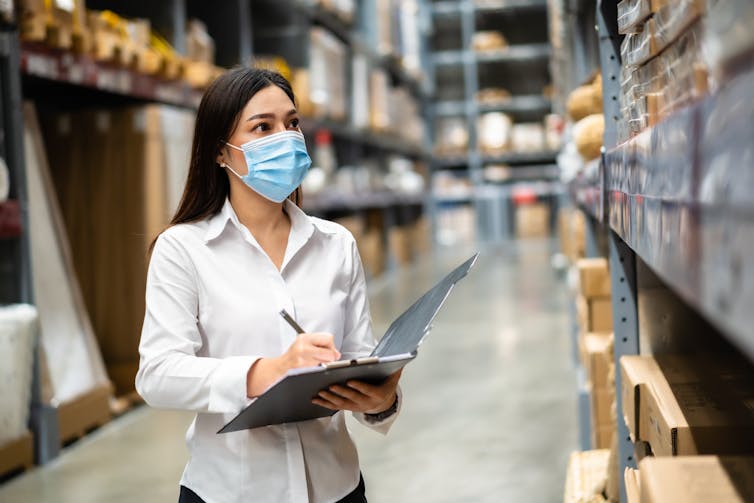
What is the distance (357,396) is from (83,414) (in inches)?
105

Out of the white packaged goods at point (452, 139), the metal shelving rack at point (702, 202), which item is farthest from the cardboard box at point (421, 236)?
the metal shelving rack at point (702, 202)

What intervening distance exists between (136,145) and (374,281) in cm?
516

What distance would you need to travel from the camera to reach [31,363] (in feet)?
10.9

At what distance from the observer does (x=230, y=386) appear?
4.49 feet

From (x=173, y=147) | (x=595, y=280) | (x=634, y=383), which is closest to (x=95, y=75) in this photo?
(x=173, y=147)

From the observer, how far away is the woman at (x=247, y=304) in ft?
4.65

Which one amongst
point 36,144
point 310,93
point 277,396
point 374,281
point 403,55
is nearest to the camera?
point 277,396

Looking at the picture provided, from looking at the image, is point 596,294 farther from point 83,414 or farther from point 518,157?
point 518,157

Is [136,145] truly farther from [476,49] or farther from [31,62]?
[476,49]

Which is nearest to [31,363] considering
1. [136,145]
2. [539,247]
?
[136,145]

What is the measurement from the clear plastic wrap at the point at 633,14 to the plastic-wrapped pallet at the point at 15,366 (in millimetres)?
2424

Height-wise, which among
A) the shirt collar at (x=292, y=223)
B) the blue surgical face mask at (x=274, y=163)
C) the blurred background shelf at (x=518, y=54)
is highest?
the blurred background shelf at (x=518, y=54)

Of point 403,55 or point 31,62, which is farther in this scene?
point 403,55

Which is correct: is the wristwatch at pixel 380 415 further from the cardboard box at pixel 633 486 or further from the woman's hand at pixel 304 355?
the cardboard box at pixel 633 486
